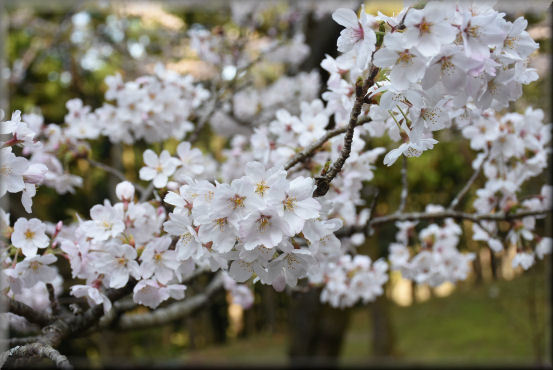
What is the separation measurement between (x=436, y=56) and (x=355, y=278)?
180 centimetres

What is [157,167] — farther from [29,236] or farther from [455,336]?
[455,336]

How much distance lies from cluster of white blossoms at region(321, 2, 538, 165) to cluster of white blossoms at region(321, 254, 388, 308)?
1.44 m

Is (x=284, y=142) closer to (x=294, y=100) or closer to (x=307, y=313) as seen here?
(x=294, y=100)

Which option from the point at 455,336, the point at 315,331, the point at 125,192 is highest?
the point at 125,192

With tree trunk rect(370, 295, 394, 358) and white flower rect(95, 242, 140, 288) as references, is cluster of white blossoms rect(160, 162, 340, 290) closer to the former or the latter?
white flower rect(95, 242, 140, 288)

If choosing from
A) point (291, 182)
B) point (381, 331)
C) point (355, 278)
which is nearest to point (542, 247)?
point (355, 278)

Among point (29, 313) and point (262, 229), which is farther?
Answer: point (29, 313)

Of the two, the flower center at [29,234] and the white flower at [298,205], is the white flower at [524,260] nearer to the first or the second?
the white flower at [298,205]

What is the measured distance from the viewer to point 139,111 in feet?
7.86

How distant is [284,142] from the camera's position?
1922mm

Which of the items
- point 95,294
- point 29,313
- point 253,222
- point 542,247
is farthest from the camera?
point 542,247

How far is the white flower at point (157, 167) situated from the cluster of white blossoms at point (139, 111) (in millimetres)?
629

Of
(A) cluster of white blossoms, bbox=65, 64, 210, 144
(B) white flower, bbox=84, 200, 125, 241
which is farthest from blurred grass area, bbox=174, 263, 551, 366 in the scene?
(B) white flower, bbox=84, 200, 125, 241

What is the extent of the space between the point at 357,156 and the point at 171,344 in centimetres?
1253
